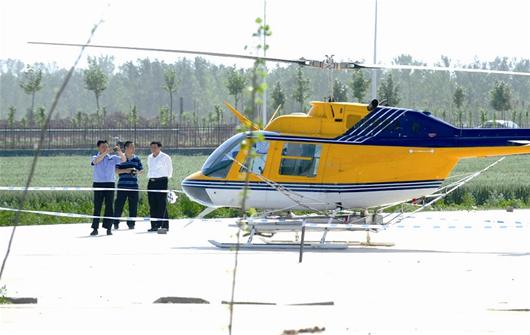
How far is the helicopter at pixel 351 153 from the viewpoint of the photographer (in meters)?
19.6

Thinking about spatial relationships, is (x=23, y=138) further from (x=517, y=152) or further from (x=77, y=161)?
(x=517, y=152)

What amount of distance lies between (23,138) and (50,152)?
285 inches

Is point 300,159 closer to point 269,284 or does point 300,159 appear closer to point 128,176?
point 128,176

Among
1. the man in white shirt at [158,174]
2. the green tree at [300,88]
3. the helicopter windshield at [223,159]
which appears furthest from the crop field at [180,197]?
the green tree at [300,88]

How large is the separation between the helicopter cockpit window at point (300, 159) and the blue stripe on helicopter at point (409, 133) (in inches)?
4.4

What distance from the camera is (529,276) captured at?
15531 mm

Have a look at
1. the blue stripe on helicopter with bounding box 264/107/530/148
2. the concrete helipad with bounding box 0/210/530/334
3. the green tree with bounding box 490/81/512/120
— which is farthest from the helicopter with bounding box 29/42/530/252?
the green tree with bounding box 490/81/512/120

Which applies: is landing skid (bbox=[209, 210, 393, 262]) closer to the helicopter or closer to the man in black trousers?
the helicopter

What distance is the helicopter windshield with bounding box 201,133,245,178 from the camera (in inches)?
788

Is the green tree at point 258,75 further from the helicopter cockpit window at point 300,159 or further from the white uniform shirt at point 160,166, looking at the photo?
the white uniform shirt at point 160,166

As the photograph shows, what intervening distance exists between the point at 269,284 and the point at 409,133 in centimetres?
568

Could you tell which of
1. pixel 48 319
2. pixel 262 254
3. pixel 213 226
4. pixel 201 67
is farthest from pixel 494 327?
pixel 201 67

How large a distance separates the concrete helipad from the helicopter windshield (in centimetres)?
117

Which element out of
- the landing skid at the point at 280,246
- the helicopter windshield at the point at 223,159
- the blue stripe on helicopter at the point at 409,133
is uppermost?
the blue stripe on helicopter at the point at 409,133
